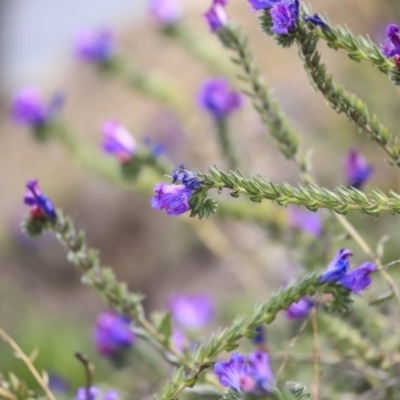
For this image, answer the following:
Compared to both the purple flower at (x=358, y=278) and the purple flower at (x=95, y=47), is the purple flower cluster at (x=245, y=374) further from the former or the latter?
the purple flower at (x=95, y=47)

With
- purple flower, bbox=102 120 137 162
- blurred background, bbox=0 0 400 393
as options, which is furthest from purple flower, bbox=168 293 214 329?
purple flower, bbox=102 120 137 162

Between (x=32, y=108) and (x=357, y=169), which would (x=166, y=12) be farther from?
(x=357, y=169)

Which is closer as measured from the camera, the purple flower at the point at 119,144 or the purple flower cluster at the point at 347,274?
the purple flower cluster at the point at 347,274

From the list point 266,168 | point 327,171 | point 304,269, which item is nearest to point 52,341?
point 266,168

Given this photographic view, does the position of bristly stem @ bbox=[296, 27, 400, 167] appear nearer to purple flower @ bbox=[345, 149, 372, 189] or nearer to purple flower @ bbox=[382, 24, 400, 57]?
purple flower @ bbox=[382, 24, 400, 57]

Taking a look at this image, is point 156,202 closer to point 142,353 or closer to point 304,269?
point 304,269

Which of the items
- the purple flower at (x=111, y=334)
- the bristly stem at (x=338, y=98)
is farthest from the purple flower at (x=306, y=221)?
the bristly stem at (x=338, y=98)
